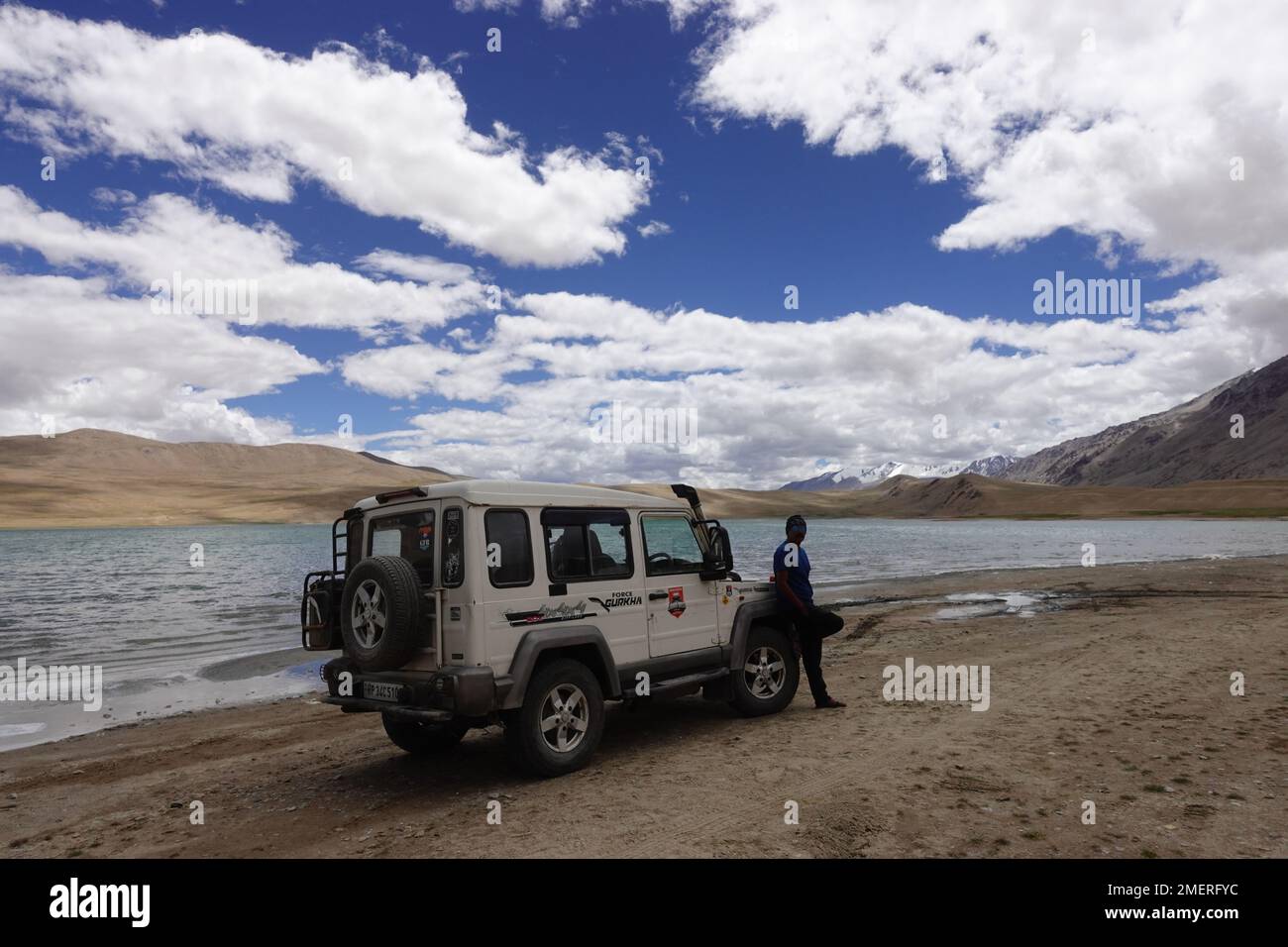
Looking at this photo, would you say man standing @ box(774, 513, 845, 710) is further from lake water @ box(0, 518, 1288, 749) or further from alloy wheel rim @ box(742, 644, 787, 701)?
lake water @ box(0, 518, 1288, 749)

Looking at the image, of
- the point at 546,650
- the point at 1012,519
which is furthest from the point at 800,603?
the point at 1012,519

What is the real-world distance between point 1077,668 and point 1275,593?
50.1ft

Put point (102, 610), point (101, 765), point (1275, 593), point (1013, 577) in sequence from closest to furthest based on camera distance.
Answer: point (101, 765) → point (1275, 593) → point (102, 610) → point (1013, 577)

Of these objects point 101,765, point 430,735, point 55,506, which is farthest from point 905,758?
point 55,506

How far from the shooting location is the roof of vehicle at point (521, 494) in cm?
673

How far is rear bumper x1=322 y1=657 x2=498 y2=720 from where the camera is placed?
6238 millimetres

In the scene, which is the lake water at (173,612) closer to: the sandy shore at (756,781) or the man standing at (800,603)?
the sandy shore at (756,781)

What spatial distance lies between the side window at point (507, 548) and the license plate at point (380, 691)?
1.28 m

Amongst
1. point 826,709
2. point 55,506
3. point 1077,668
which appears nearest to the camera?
point 826,709

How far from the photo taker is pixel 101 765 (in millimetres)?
8789

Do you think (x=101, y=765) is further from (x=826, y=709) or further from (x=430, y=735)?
(x=826, y=709)

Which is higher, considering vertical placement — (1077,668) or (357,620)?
(357,620)

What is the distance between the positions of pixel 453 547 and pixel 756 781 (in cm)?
340

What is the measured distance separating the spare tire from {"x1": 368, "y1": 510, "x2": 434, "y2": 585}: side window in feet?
0.67
